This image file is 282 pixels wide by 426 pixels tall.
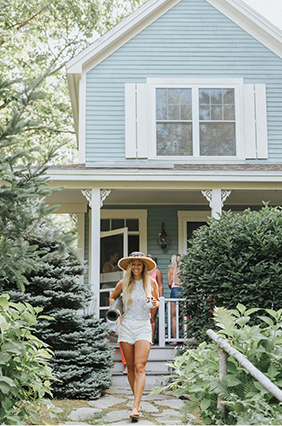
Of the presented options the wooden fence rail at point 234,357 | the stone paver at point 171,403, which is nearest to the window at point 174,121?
the stone paver at point 171,403

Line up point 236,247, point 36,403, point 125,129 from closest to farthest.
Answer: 1. point 36,403
2. point 236,247
3. point 125,129

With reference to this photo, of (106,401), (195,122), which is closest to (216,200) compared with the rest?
(195,122)

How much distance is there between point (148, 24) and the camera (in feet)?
35.8

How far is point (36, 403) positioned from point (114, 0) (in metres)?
18.9

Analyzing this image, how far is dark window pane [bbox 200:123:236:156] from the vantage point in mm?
10461

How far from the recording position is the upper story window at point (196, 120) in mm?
10422

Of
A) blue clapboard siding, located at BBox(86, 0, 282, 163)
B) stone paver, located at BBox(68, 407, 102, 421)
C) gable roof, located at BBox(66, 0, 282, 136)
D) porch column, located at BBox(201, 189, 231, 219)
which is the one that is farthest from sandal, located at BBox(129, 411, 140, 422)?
gable roof, located at BBox(66, 0, 282, 136)

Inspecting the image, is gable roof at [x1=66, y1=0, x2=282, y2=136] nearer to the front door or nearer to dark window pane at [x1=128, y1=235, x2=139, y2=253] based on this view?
the front door

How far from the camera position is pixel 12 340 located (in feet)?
11.8

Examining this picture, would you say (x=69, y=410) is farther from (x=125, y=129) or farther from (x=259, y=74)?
(x=259, y=74)

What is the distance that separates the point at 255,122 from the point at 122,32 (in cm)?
329

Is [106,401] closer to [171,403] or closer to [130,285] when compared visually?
[171,403]

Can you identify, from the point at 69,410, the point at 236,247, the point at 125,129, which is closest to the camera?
the point at 69,410

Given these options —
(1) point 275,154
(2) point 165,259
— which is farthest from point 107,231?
(1) point 275,154
